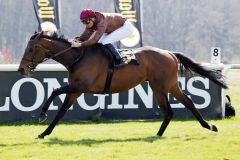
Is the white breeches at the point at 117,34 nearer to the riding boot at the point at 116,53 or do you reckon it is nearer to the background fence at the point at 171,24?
the riding boot at the point at 116,53

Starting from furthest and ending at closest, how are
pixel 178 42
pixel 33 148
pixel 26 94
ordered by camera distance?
Result: pixel 178 42 < pixel 26 94 < pixel 33 148

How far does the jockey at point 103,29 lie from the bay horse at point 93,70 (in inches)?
6.4

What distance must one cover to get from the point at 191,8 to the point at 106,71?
50.1 meters

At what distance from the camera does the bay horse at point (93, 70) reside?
793 cm

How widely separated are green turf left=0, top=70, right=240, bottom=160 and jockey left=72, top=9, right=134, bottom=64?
4.03 feet

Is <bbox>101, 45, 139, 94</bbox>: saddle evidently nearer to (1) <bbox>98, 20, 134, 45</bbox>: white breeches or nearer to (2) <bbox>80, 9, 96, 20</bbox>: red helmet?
(1) <bbox>98, 20, 134, 45</bbox>: white breeches

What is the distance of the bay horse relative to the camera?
26.0ft

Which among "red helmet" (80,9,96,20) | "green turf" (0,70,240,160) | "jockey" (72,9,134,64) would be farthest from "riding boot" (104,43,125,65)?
"green turf" (0,70,240,160)

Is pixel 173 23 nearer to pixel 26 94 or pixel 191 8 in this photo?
pixel 191 8

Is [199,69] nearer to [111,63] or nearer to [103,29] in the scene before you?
[111,63]

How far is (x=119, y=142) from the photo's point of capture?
24.5 feet

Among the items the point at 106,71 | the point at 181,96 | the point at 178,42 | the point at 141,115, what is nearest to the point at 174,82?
the point at 181,96

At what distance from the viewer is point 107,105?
10.6m

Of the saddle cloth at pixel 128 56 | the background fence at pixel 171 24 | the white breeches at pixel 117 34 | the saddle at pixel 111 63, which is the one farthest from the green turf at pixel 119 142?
the background fence at pixel 171 24
